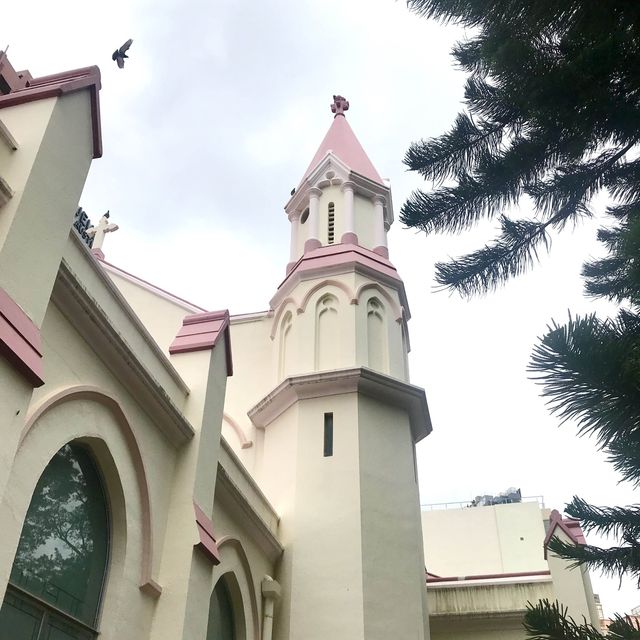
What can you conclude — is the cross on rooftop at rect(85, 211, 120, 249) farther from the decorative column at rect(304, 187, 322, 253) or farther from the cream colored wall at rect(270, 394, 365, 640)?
the cream colored wall at rect(270, 394, 365, 640)

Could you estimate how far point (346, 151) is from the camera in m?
20.6

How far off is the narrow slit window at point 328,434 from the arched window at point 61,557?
6255mm

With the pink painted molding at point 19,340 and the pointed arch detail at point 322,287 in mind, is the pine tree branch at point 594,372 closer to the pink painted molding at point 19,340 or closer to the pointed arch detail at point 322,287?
the pink painted molding at point 19,340

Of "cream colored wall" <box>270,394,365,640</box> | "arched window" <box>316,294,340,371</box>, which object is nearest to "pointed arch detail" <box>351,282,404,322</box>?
"arched window" <box>316,294,340,371</box>

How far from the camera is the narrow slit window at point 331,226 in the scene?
18.2 meters

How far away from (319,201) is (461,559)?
18.5 meters

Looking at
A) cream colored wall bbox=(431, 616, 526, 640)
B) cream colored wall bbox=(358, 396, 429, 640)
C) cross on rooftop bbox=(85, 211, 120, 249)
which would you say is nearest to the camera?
cream colored wall bbox=(358, 396, 429, 640)

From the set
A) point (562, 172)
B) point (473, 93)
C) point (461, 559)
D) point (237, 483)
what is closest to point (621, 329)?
point (562, 172)

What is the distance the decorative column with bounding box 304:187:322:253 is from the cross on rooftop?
495 centimetres

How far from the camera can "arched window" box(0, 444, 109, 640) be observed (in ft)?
22.8

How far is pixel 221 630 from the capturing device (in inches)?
438

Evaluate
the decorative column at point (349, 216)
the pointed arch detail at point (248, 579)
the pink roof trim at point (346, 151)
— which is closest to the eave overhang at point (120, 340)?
the pointed arch detail at point (248, 579)

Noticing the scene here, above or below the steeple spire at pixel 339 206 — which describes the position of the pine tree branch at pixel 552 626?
below

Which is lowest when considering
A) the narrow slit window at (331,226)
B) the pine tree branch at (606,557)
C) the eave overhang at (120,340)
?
the pine tree branch at (606,557)
